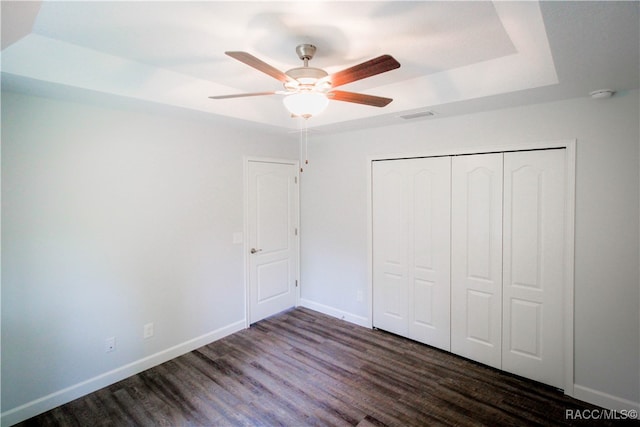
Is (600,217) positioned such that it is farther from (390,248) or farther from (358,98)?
(358,98)

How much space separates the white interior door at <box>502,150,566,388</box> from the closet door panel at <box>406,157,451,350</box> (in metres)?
0.54

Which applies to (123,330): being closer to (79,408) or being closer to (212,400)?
(79,408)

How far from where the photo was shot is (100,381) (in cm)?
275

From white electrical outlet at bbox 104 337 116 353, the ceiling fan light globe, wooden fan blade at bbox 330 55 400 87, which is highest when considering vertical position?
wooden fan blade at bbox 330 55 400 87

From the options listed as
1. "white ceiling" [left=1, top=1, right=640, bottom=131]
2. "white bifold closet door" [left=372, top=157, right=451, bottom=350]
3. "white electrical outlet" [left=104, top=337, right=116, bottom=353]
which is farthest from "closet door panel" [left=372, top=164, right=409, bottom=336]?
"white electrical outlet" [left=104, top=337, right=116, bottom=353]

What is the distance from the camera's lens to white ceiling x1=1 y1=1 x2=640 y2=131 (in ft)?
5.19

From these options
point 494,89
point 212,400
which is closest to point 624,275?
point 494,89

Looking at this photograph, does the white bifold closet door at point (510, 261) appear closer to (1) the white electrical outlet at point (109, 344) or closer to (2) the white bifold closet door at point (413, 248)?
(2) the white bifold closet door at point (413, 248)

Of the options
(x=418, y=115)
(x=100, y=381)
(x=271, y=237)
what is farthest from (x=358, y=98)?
(x=100, y=381)

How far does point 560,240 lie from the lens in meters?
2.65

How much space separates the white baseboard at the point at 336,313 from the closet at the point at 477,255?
191 millimetres

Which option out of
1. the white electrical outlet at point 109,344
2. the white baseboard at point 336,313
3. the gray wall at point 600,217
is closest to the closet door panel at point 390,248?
the white baseboard at point 336,313

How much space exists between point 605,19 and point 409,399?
8.82ft

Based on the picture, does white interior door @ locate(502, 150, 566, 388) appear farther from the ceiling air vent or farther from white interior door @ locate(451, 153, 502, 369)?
the ceiling air vent
